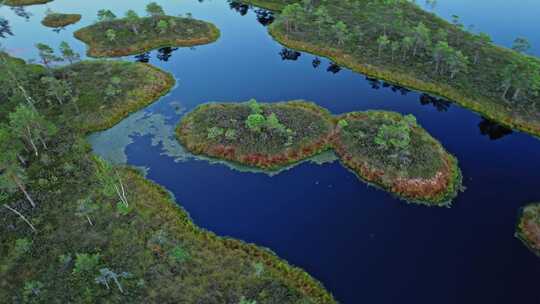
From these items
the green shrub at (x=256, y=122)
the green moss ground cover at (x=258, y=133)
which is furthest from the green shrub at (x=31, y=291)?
the green shrub at (x=256, y=122)

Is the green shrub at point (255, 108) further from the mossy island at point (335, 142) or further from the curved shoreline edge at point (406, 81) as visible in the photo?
the curved shoreline edge at point (406, 81)

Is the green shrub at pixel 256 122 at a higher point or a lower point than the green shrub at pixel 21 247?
higher

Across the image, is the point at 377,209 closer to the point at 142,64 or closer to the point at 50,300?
the point at 50,300

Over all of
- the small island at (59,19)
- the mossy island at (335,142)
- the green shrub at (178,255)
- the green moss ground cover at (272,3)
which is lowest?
the small island at (59,19)

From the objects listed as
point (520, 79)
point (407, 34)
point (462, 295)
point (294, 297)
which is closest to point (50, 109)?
point (294, 297)

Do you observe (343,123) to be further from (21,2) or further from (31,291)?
(21,2)

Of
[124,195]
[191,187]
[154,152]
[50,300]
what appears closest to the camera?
[50,300]
